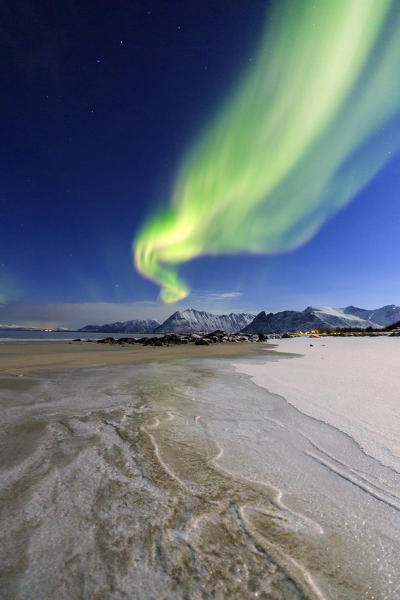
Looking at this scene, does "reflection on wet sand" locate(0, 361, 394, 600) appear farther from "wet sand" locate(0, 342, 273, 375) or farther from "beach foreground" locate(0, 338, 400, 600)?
"wet sand" locate(0, 342, 273, 375)

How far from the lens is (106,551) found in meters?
1.54

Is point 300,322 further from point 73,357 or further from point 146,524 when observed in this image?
Result: point 146,524

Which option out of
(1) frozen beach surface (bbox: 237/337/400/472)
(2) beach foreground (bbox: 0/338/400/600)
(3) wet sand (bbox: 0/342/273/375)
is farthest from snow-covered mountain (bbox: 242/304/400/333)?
(2) beach foreground (bbox: 0/338/400/600)

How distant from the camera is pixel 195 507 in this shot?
1.98 meters

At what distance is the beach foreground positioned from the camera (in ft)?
4.55

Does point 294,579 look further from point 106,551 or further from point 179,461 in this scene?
point 179,461

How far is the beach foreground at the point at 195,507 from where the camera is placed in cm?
139

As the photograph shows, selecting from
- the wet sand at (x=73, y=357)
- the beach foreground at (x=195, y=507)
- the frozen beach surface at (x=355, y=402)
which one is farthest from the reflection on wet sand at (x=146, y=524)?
the wet sand at (x=73, y=357)

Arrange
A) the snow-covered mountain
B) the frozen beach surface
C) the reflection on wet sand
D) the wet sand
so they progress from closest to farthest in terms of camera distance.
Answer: the reflection on wet sand
the frozen beach surface
the wet sand
the snow-covered mountain

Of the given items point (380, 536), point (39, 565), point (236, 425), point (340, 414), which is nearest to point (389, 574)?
point (380, 536)

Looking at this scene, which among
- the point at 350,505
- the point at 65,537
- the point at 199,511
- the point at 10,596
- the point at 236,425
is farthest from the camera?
the point at 236,425

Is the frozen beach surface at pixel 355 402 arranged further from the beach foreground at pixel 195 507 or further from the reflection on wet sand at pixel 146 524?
the reflection on wet sand at pixel 146 524

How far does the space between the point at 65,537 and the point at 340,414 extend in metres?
4.19

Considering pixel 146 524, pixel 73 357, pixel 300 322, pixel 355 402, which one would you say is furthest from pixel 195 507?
pixel 300 322
